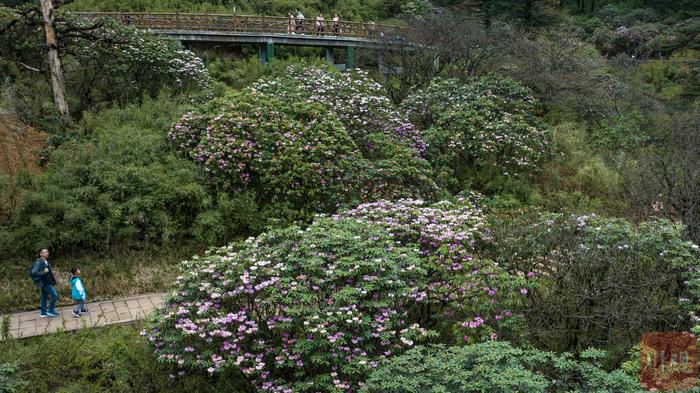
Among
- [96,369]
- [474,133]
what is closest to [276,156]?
[96,369]

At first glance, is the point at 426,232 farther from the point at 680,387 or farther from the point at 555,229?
the point at 680,387

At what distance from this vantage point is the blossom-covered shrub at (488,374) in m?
4.66

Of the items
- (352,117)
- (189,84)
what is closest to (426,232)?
(352,117)

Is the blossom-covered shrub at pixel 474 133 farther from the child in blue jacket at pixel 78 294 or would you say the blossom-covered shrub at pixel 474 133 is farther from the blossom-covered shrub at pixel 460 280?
the child in blue jacket at pixel 78 294

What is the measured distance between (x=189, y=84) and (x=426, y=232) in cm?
1055

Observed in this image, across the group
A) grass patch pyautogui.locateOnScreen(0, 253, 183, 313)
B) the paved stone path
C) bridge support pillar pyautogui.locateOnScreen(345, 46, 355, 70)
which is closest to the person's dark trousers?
the paved stone path

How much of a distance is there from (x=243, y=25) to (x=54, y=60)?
9072 mm

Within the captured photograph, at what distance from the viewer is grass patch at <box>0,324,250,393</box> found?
6434mm

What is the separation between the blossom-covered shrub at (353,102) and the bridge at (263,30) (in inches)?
252

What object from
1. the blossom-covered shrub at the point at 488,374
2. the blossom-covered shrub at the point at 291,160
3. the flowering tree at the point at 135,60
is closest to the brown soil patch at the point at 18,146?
the flowering tree at the point at 135,60

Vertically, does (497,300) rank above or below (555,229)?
below

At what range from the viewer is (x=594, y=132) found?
58.2 feet

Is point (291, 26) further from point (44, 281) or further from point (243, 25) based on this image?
point (44, 281)

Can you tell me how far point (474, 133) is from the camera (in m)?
14.1
